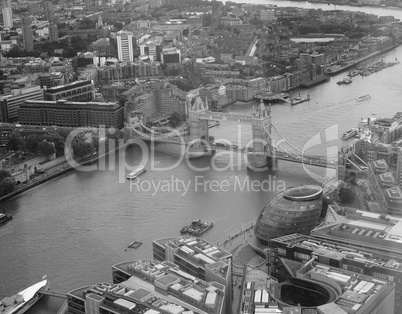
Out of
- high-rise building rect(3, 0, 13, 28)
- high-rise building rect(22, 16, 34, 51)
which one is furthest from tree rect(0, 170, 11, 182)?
high-rise building rect(3, 0, 13, 28)

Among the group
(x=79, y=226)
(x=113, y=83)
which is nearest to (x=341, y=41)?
(x=113, y=83)

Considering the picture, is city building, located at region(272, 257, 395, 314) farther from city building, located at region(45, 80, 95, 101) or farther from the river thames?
city building, located at region(45, 80, 95, 101)

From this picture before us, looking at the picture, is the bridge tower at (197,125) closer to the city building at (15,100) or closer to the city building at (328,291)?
the city building at (15,100)

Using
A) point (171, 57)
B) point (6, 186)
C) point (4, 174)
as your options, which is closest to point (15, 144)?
point (4, 174)

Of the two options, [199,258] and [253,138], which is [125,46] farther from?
[199,258]

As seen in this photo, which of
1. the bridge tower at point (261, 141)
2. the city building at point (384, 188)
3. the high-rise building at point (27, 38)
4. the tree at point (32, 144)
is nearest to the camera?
the city building at point (384, 188)

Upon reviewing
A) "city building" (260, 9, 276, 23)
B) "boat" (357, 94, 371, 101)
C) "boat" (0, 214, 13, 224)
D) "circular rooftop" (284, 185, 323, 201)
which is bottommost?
"boat" (0, 214, 13, 224)

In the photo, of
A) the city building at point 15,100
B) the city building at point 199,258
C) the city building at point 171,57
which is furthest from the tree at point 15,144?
the city building at point 171,57
